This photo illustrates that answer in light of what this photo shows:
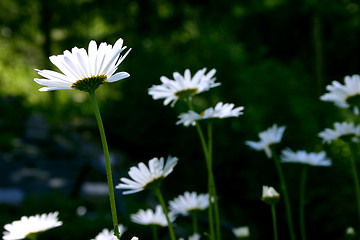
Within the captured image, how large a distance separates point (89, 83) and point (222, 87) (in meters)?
3.54

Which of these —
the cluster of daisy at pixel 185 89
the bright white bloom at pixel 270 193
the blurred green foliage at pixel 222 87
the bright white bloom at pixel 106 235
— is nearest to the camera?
the bright white bloom at pixel 106 235

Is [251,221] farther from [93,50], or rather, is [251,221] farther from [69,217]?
[93,50]

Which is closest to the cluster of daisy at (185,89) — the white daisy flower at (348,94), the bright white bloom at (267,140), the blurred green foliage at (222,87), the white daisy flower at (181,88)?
the white daisy flower at (181,88)

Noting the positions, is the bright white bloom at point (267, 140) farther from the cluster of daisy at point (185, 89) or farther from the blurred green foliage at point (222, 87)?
the blurred green foliage at point (222, 87)

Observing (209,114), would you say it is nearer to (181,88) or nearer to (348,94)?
(181,88)

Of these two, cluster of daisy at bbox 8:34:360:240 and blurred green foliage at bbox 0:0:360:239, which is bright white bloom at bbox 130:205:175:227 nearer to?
cluster of daisy at bbox 8:34:360:240

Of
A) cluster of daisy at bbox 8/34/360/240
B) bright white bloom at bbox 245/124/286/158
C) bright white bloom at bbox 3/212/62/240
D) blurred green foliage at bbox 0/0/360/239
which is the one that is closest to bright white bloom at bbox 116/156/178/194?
cluster of daisy at bbox 8/34/360/240

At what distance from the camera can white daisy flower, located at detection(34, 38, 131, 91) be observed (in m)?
0.58

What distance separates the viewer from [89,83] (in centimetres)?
61

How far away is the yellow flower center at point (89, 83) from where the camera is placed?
603 millimetres

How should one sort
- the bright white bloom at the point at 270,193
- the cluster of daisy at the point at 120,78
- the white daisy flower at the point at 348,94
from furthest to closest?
the white daisy flower at the point at 348,94 < the bright white bloom at the point at 270,193 < the cluster of daisy at the point at 120,78

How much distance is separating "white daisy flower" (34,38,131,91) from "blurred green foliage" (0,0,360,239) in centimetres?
83

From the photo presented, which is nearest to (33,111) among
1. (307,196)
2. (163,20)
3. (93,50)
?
(163,20)

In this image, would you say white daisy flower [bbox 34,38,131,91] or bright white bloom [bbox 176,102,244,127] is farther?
bright white bloom [bbox 176,102,244,127]
